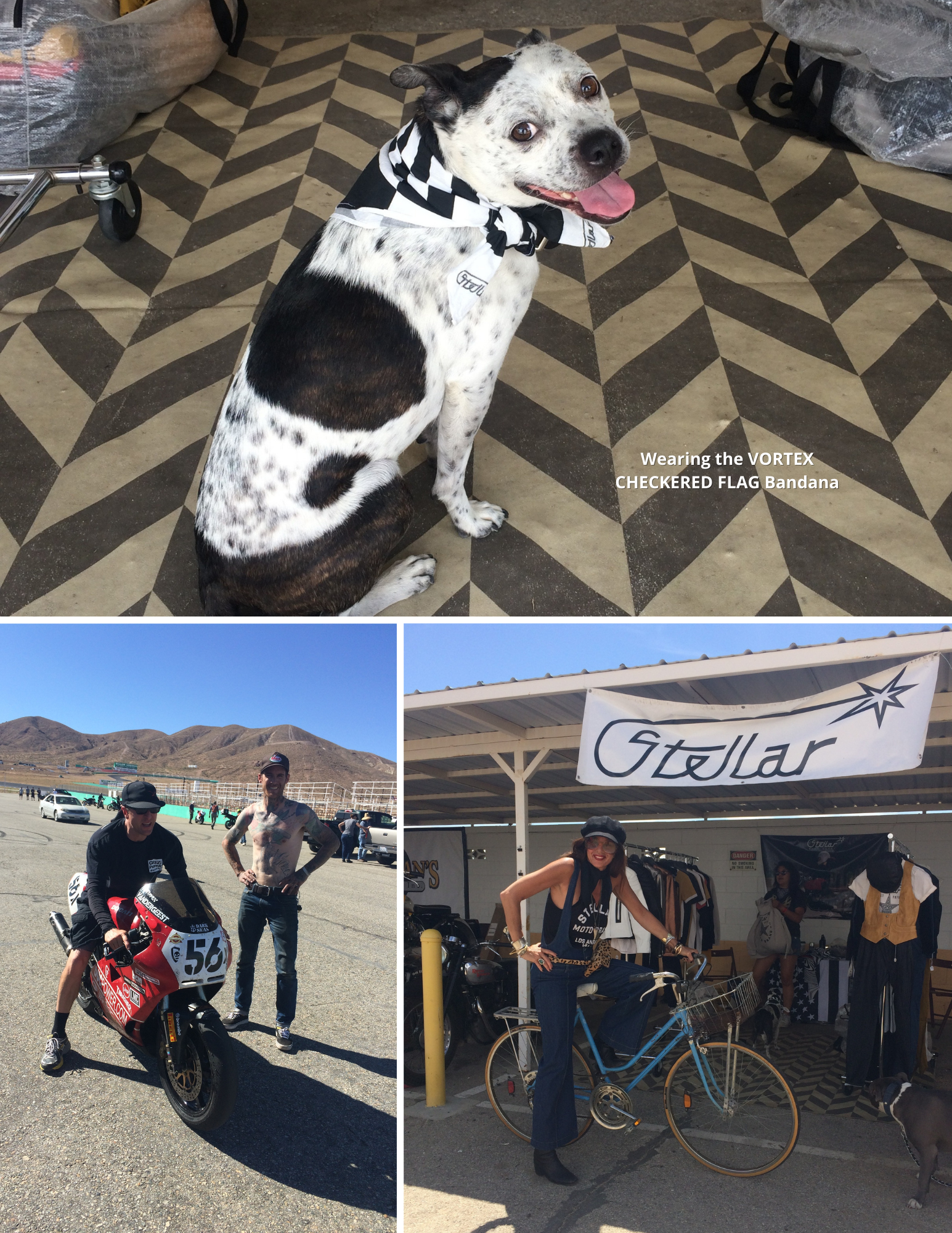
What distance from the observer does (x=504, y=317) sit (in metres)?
1.92

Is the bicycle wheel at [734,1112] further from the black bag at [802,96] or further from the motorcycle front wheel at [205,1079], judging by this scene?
the black bag at [802,96]

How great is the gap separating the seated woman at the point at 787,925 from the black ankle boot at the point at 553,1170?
250 cm

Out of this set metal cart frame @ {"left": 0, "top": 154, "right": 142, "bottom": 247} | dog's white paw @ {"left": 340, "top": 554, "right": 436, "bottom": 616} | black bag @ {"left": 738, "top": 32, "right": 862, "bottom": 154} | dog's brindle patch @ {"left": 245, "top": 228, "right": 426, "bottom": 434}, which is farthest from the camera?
black bag @ {"left": 738, "top": 32, "right": 862, "bottom": 154}

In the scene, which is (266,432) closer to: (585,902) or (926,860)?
(585,902)

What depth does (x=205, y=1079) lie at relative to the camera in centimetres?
132

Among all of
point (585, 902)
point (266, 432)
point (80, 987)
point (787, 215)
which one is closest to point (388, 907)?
point (80, 987)

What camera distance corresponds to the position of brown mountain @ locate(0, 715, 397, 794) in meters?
1.34

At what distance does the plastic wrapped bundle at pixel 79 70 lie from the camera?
3580 mm

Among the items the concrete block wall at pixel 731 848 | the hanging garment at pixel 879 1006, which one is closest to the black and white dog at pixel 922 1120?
the hanging garment at pixel 879 1006

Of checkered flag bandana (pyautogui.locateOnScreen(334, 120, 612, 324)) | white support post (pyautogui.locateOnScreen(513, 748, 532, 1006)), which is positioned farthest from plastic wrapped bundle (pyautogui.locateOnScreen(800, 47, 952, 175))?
white support post (pyautogui.locateOnScreen(513, 748, 532, 1006))

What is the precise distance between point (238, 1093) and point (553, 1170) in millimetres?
878

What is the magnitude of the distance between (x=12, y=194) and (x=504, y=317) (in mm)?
3002

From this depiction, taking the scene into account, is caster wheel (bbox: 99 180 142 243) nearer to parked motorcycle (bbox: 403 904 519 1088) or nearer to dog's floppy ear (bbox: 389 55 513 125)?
dog's floppy ear (bbox: 389 55 513 125)

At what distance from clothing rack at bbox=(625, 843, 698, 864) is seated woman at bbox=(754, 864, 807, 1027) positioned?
618 mm
